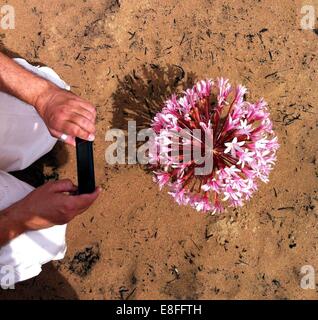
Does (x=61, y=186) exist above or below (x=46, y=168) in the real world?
above

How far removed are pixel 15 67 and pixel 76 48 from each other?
5.14 feet

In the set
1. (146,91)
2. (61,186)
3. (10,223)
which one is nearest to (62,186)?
(61,186)

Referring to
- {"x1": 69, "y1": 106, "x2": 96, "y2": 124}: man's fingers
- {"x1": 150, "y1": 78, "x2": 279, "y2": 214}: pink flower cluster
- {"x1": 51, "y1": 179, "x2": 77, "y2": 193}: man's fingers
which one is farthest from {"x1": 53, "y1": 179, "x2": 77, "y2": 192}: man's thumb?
{"x1": 150, "y1": 78, "x2": 279, "y2": 214}: pink flower cluster

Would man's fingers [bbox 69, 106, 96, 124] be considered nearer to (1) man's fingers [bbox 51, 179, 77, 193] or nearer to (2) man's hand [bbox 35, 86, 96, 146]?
(2) man's hand [bbox 35, 86, 96, 146]

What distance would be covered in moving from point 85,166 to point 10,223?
0.61 m

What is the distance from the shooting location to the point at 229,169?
3004 millimetres

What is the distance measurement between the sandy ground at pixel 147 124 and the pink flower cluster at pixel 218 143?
0.78 metres

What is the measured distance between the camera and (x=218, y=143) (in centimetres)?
328

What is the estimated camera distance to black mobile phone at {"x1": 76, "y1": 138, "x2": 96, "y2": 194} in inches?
94.9
